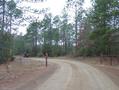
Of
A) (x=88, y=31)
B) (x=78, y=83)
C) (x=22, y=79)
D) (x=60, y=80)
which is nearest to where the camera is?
(x=78, y=83)

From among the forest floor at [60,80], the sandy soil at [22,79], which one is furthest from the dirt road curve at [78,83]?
the sandy soil at [22,79]

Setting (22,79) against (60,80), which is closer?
(60,80)

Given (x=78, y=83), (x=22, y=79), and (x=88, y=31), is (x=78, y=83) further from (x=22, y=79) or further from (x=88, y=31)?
(x=88, y=31)

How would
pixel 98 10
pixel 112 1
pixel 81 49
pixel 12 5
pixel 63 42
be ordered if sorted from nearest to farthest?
pixel 12 5, pixel 112 1, pixel 98 10, pixel 81 49, pixel 63 42

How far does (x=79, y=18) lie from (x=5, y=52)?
4981 centimetres

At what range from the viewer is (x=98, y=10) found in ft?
133

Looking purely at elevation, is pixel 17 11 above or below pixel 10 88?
above

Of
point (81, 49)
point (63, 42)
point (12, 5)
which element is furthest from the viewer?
point (63, 42)

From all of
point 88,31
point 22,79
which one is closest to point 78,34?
point 88,31

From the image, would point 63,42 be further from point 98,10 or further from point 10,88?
point 10,88

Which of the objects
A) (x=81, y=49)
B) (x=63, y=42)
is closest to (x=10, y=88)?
(x=81, y=49)

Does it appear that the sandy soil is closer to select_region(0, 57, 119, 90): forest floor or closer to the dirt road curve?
select_region(0, 57, 119, 90): forest floor

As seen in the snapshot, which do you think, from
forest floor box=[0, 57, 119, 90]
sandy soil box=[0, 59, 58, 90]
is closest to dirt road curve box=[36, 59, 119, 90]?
forest floor box=[0, 57, 119, 90]

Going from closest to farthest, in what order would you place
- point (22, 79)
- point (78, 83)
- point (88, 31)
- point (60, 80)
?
point (78, 83) < point (60, 80) < point (22, 79) < point (88, 31)
